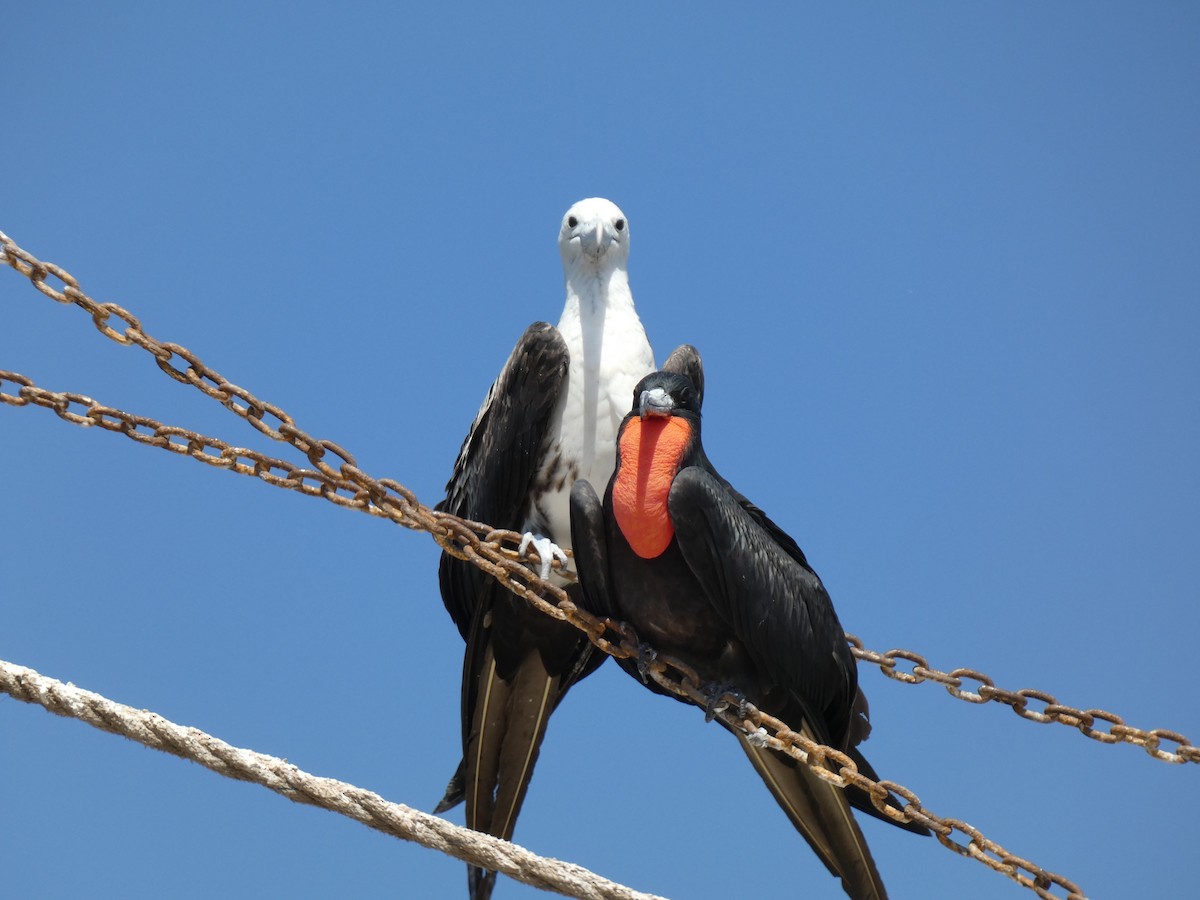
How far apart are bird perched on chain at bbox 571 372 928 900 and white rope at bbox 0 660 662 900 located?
85 centimetres

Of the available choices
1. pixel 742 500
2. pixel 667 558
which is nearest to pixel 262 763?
pixel 667 558

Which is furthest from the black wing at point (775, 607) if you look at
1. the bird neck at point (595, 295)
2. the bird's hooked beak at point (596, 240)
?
the bird's hooked beak at point (596, 240)

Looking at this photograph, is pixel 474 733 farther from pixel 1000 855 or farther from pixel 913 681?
pixel 1000 855

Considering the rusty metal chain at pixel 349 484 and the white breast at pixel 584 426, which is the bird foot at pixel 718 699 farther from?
the white breast at pixel 584 426

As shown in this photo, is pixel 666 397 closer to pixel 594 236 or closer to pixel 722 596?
pixel 722 596

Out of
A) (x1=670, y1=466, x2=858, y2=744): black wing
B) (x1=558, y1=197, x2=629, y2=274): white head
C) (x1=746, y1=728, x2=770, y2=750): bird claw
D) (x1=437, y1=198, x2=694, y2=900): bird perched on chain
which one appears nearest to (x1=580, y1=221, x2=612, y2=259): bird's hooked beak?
(x1=558, y1=197, x2=629, y2=274): white head

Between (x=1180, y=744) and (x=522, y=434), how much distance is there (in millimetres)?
2318

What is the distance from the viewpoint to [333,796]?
3750 mm

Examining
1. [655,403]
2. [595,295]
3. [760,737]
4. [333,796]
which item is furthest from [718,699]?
[595,295]

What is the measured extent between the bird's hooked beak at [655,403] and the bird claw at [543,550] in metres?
0.68

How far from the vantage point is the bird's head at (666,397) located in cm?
439

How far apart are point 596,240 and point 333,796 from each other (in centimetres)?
268

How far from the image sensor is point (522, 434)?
545 cm

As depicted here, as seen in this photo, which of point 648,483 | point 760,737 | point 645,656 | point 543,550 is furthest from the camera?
point 543,550
